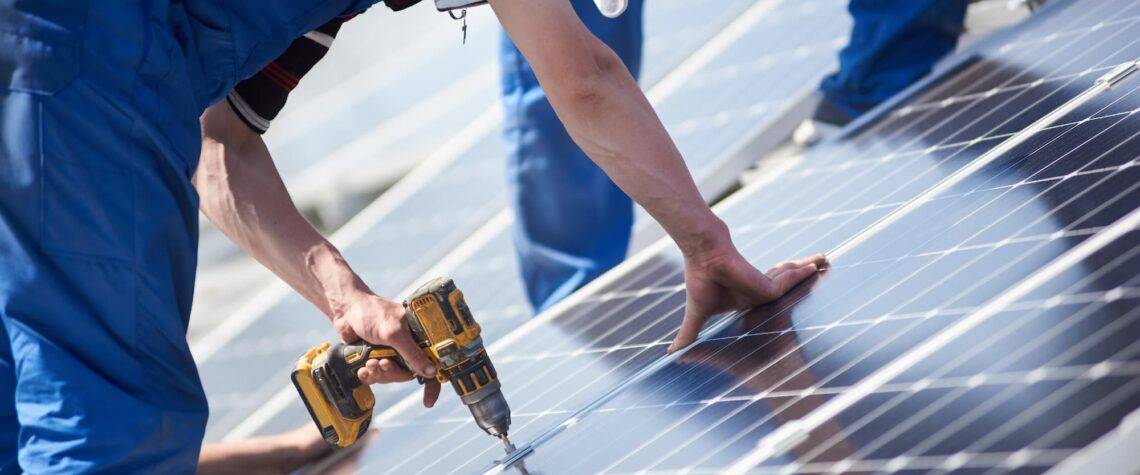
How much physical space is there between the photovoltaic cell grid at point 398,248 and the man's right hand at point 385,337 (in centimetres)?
275

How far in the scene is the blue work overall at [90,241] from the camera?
2475 mm

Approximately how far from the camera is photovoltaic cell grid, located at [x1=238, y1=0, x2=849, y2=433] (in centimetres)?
524

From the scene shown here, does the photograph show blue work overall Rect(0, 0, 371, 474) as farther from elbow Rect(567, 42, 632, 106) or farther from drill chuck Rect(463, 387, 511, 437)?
elbow Rect(567, 42, 632, 106)

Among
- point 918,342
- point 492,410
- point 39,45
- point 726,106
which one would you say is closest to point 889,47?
point 726,106

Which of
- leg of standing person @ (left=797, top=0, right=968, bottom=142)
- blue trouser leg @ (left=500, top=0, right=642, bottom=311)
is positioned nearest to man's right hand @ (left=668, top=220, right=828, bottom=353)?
blue trouser leg @ (left=500, top=0, right=642, bottom=311)

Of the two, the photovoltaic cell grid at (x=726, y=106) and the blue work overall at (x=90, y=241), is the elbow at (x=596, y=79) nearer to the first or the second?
the blue work overall at (x=90, y=241)

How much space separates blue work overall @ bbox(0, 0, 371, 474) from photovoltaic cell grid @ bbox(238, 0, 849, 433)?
7.74 ft

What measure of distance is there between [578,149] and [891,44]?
105 centimetres

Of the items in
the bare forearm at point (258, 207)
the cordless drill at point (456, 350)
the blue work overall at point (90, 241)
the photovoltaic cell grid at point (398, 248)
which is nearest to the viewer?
the blue work overall at point (90, 241)

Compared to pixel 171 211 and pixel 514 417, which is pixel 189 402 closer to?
pixel 171 211

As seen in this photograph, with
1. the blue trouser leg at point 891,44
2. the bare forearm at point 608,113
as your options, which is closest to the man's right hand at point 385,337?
the bare forearm at point 608,113

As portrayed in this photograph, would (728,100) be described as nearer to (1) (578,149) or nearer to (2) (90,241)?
(1) (578,149)

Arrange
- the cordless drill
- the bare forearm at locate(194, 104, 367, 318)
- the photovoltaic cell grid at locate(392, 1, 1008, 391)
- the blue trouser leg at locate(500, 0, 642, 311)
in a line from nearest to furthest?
the cordless drill < the bare forearm at locate(194, 104, 367, 318) < the blue trouser leg at locate(500, 0, 642, 311) < the photovoltaic cell grid at locate(392, 1, 1008, 391)

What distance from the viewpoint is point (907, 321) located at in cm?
233
